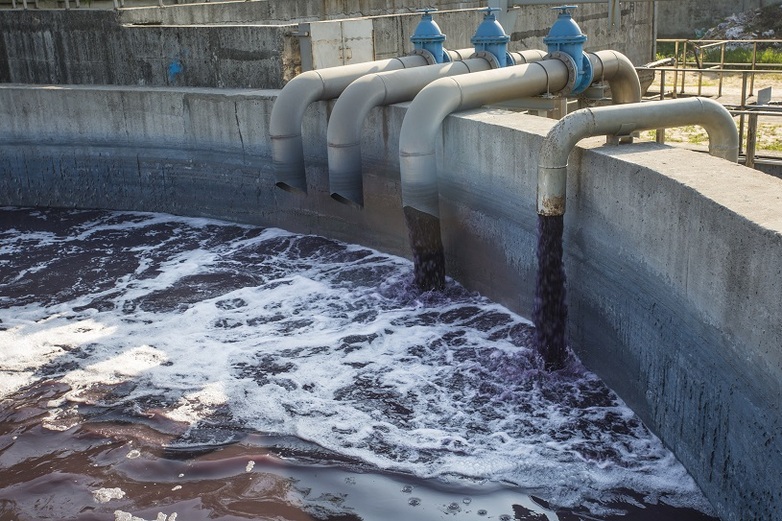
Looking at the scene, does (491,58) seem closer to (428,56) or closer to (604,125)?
(428,56)

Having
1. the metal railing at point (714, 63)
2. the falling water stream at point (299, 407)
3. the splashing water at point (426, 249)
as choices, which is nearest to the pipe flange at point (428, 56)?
the falling water stream at point (299, 407)

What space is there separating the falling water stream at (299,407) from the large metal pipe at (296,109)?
1253 millimetres

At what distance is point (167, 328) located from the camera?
10.5 m

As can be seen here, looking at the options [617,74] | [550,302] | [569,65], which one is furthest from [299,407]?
[617,74]

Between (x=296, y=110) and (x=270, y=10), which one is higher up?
(x=270, y=10)

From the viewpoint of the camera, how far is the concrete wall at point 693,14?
29562 millimetres

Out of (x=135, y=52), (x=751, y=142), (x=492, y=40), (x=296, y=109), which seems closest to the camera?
(x=751, y=142)

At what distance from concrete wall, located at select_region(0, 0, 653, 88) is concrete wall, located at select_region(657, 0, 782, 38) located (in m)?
12.8

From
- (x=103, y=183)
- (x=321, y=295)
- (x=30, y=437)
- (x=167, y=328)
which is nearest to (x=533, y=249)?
(x=321, y=295)

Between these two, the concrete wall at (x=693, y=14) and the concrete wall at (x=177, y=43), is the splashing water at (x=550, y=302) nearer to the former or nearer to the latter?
the concrete wall at (x=177, y=43)

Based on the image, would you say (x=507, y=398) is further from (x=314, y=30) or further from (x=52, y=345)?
(x=314, y=30)

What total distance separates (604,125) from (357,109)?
4132 mm

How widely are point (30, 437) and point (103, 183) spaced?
8.26 meters

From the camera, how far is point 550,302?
9.02 meters
